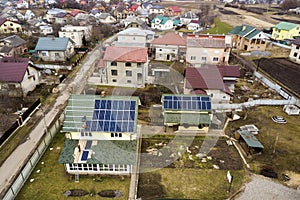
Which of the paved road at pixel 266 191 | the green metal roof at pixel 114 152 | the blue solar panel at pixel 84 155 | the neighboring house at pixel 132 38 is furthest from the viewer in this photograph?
the neighboring house at pixel 132 38

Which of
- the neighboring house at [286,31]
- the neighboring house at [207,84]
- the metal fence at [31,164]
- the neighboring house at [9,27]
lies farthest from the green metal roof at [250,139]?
the neighboring house at [9,27]

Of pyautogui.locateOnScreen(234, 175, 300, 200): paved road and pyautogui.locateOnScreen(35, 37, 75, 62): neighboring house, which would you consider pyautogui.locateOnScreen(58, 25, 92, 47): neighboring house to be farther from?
pyautogui.locateOnScreen(234, 175, 300, 200): paved road

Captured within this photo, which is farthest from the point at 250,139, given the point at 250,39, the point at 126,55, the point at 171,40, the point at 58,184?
the point at 250,39

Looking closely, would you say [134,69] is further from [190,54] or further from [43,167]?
[43,167]

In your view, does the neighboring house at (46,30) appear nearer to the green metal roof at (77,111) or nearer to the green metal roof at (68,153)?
the green metal roof at (77,111)

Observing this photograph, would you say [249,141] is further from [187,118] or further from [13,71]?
[13,71]

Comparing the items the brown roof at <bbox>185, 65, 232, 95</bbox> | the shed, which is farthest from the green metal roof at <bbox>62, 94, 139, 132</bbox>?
the shed
